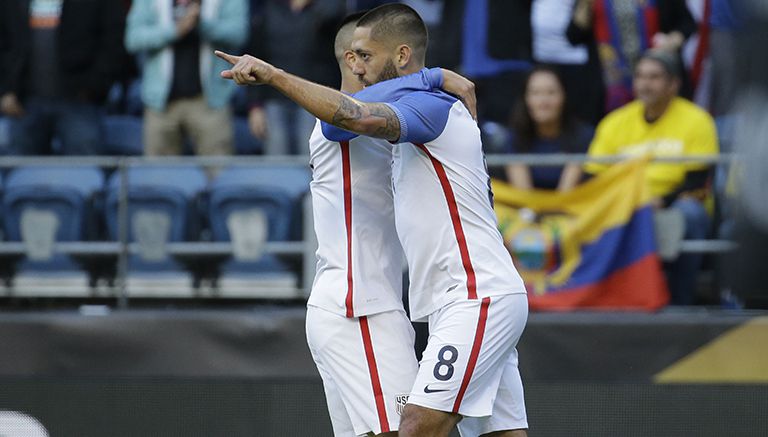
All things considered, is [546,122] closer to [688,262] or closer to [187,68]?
[688,262]

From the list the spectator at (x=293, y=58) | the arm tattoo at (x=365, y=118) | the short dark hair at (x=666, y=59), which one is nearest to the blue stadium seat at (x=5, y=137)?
the spectator at (x=293, y=58)

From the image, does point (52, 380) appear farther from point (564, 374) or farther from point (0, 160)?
point (564, 374)

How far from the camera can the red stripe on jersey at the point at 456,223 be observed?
484 centimetres

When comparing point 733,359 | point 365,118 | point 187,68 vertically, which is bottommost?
point 733,359

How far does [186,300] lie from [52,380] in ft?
2.91

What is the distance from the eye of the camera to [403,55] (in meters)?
4.94

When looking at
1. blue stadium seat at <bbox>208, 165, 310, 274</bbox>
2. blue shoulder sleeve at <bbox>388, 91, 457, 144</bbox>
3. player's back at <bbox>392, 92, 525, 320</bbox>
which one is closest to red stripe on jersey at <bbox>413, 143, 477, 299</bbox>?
player's back at <bbox>392, 92, 525, 320</bbox>

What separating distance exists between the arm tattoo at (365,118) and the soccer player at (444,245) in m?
0.14

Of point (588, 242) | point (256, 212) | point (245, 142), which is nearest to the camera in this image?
point (588, 242)

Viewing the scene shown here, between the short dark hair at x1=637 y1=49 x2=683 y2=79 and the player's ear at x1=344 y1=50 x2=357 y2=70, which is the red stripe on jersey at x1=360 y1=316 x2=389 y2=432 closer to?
the player's ear at x1=344 y1=50 x2=357 y2=70

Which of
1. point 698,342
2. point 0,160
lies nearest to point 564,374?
point 698,342

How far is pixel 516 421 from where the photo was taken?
5141mm

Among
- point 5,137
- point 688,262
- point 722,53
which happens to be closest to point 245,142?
point 5,137

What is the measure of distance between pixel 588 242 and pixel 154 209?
2.40m
